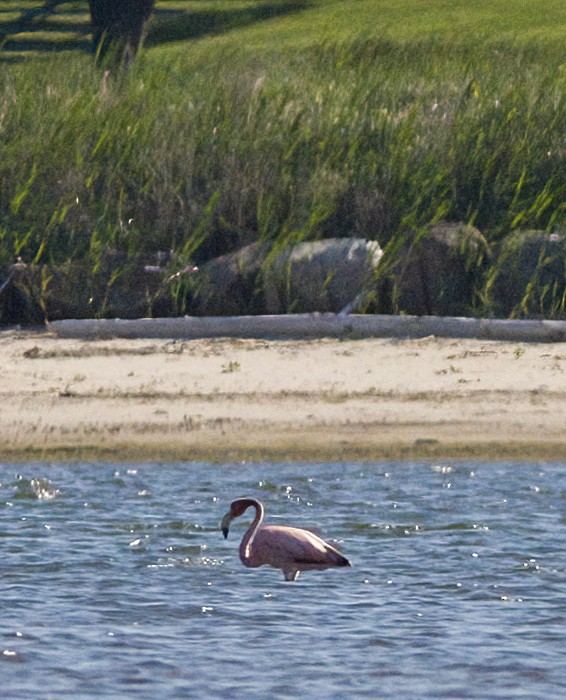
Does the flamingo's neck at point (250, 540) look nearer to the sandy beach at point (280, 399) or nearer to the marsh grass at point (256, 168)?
the sandy beach at point (280, 399)

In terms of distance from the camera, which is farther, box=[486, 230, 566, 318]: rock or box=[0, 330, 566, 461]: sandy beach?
box=[486, 230, 566, 318]: rock

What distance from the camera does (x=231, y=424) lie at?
923 centimetres

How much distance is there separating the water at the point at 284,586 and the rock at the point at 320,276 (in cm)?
290

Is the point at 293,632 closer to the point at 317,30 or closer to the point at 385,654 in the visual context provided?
the point at 385,654

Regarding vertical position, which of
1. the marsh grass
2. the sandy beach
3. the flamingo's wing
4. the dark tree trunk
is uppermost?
the dark tree trunk

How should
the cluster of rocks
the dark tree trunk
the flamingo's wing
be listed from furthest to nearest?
1. the dark tree trunk
2. the cluster of rocks
3. the flamingo's wing

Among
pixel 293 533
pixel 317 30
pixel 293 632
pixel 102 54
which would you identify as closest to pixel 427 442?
pixel 293 533

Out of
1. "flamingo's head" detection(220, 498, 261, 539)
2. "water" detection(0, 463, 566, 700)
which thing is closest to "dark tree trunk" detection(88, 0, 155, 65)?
"water" detection(0, 463, 566, 700)

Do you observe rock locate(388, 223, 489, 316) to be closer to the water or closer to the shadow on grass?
the water

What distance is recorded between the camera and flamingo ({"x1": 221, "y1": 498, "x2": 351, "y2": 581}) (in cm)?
678

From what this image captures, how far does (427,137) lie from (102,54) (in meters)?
12.0

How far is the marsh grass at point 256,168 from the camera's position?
12211mm

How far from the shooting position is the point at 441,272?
→ 38.7 ft

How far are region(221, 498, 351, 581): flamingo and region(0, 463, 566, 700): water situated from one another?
0.44 ft
